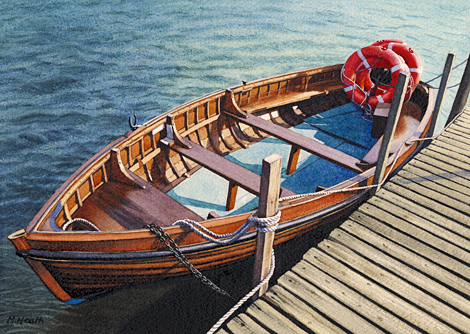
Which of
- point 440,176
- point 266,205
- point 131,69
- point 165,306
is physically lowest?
point 165,306

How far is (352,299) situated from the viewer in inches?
152

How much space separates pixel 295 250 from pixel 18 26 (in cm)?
1886

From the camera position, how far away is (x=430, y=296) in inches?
155

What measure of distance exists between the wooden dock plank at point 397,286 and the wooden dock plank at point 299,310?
453 millimetres

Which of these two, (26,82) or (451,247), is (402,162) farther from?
(26,82)

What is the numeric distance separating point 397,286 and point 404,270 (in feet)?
0.87

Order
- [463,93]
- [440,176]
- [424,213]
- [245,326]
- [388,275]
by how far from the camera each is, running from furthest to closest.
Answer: [463,93]
[440,176]
[424,213]
[388,275]
[245,326]

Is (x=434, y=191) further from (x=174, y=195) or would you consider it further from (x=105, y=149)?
(x=105, y=149)

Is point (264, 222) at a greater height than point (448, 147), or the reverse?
point (264, 222)

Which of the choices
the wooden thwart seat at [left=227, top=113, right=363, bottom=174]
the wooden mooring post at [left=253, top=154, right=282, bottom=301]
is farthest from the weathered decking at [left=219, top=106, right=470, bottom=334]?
the wooden thwart seat at [left=227, top=113, right=363, bottom=174]

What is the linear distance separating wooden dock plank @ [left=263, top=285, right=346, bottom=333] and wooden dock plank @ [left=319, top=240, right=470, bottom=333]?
45 cm

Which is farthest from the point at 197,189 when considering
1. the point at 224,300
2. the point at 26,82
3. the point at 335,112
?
the point at 26,82

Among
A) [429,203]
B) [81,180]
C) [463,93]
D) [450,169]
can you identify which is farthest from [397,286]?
[463,93]

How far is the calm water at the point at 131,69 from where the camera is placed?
597 centimetres
